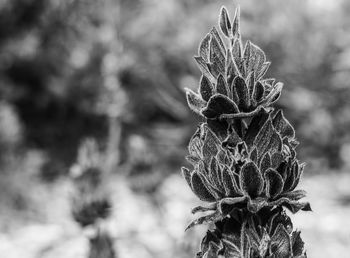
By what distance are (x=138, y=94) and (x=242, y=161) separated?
262 inches

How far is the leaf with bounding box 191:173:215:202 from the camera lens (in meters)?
1.16

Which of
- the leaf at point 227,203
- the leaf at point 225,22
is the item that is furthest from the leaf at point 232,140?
the leaf at point 225,22

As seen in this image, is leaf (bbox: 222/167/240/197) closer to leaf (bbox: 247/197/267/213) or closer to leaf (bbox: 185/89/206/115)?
leaf (bbox: 247/197/267/213)

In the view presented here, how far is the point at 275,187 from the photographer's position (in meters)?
1.13

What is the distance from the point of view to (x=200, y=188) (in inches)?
46.1

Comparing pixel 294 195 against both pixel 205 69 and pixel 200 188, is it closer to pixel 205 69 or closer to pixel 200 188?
pixel 200 188

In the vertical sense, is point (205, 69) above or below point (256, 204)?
above

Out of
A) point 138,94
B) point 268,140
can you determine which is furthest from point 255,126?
point 138,94

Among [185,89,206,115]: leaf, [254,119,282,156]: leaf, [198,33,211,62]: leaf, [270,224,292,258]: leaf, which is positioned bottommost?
[270,224,292,258]: leaf

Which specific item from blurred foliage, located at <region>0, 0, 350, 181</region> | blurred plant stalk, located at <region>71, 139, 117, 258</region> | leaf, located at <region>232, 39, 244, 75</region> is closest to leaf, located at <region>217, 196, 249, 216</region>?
leaf, located at <region>232, 39, 244, 75</region>

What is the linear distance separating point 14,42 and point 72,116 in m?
1.14

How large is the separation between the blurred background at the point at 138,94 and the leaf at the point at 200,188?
444 cm

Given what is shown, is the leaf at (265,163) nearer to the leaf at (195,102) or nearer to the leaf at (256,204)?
the leaf at (256,204)

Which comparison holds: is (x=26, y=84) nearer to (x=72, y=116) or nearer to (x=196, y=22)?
(x=72, y=116)
